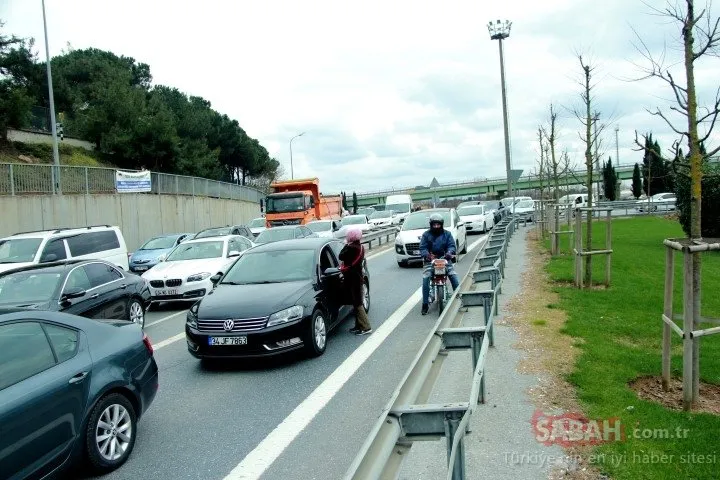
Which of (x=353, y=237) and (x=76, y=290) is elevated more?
(x=353, y=237)

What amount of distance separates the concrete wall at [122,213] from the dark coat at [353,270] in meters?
18.5

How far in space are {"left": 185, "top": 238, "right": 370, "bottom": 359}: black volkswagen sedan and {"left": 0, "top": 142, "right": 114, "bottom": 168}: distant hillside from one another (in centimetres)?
2774

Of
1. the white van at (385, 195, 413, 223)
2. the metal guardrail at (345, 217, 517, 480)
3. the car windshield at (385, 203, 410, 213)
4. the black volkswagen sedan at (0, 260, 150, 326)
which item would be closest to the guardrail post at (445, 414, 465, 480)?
the metal guardrail at (345, 217, 517, 480)

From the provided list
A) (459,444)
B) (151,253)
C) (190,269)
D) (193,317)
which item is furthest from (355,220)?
(459,444)

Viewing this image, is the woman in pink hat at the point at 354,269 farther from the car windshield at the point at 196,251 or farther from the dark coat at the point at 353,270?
the car windshield at the point at 196,251

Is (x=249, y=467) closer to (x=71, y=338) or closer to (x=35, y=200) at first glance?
(x=71, y=338)

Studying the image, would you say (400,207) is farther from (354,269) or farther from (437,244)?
(354,269)

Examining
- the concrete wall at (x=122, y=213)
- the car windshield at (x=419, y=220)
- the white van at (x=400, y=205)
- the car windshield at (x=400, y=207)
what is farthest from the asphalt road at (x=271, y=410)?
the car windshield at (x=400, y=207)

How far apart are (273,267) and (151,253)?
12.2 m

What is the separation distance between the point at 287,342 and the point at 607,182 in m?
72.0

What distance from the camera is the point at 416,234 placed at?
18516mm

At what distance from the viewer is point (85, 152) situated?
43.7 meters

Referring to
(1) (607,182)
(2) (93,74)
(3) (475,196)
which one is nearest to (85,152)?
(2) (93,74)

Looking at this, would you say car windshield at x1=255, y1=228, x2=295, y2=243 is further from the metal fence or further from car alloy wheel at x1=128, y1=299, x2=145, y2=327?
the metal fence
